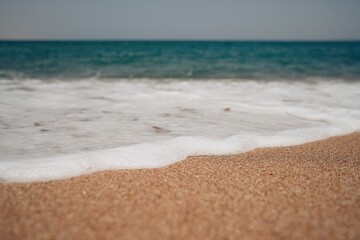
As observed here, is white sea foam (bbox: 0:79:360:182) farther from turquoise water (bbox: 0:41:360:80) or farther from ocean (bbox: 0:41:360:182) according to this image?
turquoise water (bbox: 0:41:360:80)

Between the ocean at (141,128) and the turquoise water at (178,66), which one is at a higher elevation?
the turquoise water at (178,66)

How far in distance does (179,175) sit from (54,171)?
1124mm

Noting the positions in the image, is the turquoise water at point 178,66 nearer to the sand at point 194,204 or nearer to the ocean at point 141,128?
the ocean at point 141,128

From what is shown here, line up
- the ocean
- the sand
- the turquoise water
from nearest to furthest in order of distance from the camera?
the sand, the ocean, the turquoise water

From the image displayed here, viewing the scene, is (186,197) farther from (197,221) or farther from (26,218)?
(26,218)

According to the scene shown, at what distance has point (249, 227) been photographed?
1.95 metres

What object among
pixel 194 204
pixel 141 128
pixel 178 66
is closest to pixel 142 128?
pixel 141 128

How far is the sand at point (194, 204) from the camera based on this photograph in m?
1.92

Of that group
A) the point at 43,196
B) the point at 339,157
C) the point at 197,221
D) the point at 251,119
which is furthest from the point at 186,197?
the point at 251,119

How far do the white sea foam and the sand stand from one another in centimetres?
32

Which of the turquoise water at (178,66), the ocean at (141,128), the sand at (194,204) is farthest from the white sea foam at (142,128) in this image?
the turquoise water at (178,66)

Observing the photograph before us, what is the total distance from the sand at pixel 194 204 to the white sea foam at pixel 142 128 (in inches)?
12.5

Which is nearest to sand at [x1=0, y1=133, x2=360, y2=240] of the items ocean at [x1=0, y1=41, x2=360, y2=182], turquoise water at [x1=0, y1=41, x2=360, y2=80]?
ocean at [x1=0, y1=41, x2=360, y2=182]

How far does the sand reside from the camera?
6.30 ft
